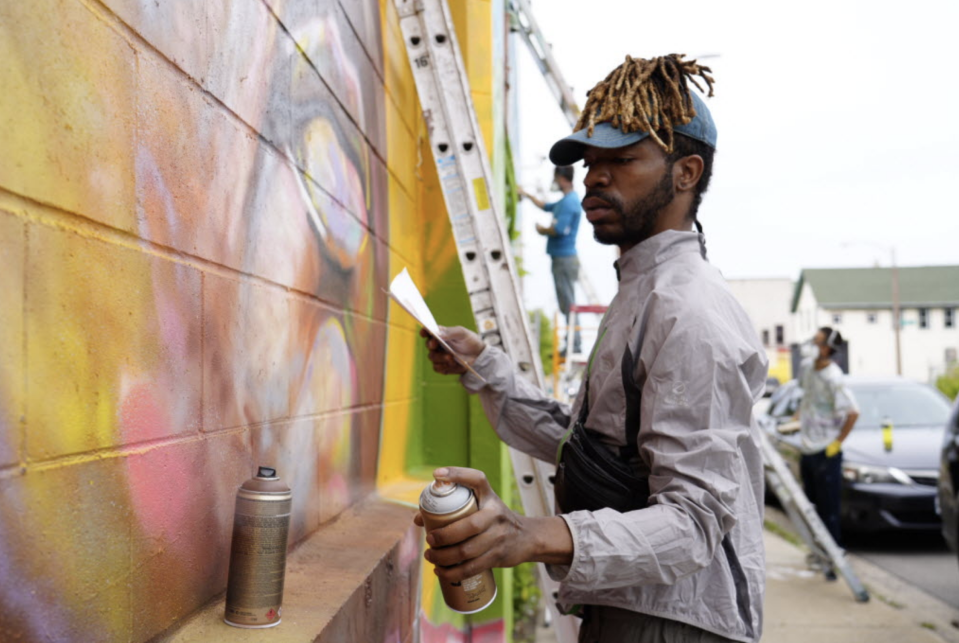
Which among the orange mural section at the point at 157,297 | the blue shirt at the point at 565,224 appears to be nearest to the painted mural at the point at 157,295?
the orange mural section at the point at 157,297

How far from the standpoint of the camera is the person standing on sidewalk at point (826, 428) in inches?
289

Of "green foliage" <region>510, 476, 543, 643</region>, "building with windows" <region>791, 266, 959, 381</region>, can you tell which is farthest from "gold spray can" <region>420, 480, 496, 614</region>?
"building with windows" <region>791, 266, 959, 381</region>

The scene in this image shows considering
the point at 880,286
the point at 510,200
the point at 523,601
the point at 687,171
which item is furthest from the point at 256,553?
the point at 880,286

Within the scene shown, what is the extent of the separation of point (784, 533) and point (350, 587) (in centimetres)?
859

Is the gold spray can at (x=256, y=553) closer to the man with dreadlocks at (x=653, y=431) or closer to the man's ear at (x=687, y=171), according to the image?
the man with dreadlocks at (x=653, y=431)

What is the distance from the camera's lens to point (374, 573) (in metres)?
2.14

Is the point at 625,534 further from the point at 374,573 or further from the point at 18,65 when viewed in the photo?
the point at 18,65

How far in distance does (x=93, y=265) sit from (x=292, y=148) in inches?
41.5

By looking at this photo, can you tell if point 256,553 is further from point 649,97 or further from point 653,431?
point 649,97

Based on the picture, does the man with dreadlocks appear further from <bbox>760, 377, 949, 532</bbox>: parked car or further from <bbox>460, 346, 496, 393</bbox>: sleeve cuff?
<bbox>760, 377, 949, 532</bbox>: parked car

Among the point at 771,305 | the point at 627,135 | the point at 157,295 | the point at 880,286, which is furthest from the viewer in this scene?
the point at 771,305

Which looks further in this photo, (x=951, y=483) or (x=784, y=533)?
(x=784, y=533)

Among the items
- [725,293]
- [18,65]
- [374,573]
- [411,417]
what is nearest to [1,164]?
[18,65]

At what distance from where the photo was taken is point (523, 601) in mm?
6230
